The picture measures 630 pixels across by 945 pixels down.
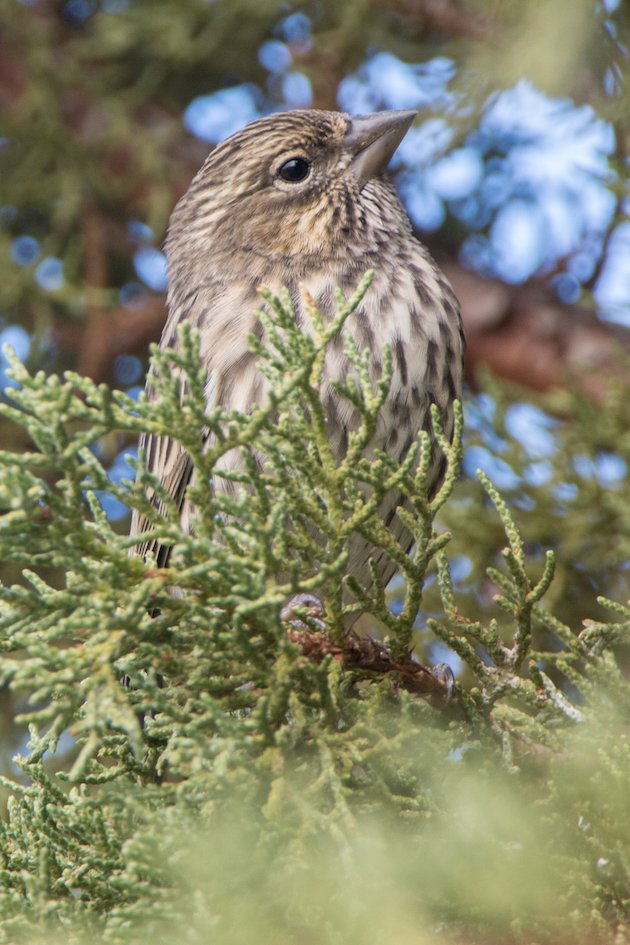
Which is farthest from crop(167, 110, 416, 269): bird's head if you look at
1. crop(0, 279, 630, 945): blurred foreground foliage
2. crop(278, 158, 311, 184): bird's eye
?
crop(0, 279, 630, 945): blurred foreground foliage

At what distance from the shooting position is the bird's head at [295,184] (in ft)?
13.0

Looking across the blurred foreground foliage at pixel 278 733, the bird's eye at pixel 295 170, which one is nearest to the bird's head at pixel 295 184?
the bird's eye at pixel 295 170

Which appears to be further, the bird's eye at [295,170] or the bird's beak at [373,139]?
the bird's eye at [295,170]

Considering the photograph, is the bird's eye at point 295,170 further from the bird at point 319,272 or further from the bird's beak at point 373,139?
the bird's beak at point 373,139

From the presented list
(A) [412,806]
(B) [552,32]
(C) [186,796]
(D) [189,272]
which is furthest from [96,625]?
(D) [189,272]

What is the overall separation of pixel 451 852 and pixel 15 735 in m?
2.71

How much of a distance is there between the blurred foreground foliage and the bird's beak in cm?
194

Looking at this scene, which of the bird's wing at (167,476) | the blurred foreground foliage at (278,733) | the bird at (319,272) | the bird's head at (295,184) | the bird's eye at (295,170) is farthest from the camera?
the bird's eye at (295,170)

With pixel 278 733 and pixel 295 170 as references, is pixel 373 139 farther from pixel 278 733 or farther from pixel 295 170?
pixel 278 733

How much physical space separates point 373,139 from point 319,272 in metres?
0.62

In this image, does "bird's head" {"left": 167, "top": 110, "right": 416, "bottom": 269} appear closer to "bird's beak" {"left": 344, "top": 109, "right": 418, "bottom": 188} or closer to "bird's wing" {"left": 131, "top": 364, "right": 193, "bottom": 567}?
"bird's beak" {"left": 344, "top": 109, "right": 418, "bottom": 188}

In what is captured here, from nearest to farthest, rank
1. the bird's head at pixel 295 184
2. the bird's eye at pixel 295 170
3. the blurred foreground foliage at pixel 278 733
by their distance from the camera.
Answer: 1. the blurred foreground foliage at pixel 278 733
2. the bird's head at pixel 295 184
3. the bird's eye at pixel 295 170

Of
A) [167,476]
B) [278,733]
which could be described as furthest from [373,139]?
[278,733]

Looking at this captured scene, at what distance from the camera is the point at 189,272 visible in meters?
4.21
